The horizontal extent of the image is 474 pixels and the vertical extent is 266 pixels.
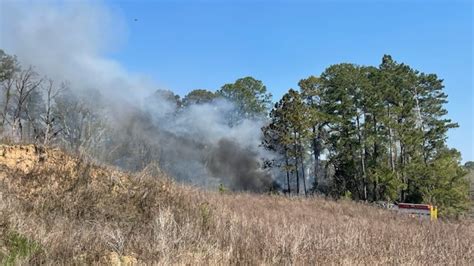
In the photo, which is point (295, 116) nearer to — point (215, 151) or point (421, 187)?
point (215, 151)

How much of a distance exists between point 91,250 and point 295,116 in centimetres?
3169

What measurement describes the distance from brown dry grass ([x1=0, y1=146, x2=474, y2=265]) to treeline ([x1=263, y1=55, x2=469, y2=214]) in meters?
27.2

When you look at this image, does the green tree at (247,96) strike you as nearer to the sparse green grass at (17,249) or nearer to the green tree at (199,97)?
the green tree at (199,97)

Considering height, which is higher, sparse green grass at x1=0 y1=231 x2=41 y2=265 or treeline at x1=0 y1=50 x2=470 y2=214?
treeline at x1=0 y1=50 x2=470 y2=214

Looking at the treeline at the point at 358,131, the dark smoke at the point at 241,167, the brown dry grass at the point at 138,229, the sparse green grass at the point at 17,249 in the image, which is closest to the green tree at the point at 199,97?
the treeline at the point at 358,131

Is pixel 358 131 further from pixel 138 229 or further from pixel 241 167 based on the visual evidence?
pixel 138 229

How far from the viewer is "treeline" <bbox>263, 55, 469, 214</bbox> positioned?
36.3 meters

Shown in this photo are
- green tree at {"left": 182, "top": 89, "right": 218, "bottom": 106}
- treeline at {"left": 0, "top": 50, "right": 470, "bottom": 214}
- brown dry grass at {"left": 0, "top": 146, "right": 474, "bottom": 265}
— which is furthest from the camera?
green tree at {"left": 182, "top": 89, "right": 218, "bottom": 106}

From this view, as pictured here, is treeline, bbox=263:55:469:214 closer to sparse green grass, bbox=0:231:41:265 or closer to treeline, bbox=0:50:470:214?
treeline, bbox=0:50:470:214

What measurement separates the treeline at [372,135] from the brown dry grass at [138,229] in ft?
89.3

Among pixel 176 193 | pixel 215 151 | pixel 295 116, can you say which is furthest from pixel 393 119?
pixel 176 193

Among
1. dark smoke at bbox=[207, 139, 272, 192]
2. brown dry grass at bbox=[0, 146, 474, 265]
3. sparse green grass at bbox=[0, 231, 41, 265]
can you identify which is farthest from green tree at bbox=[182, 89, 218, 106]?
sparse green grass at bbox=[0, 231, 41, 265]

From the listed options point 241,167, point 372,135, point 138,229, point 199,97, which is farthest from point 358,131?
point 138,229

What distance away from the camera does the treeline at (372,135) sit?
36312 mm
